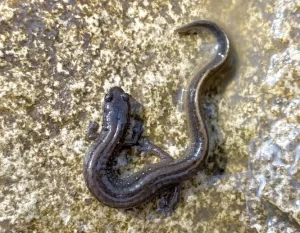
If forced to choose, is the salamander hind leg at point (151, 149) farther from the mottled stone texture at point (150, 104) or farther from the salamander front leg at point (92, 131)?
the salamander front leg at point (92, 131)

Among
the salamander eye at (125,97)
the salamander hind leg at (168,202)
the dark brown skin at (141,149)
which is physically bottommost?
the salamander hind leg at (168,202)

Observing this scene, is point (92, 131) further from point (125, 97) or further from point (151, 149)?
point (151, 149)

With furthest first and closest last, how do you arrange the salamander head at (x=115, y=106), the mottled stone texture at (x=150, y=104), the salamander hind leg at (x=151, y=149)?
the salamander hind leg at (x=151, y=149)
the salamander head at (x=115, y=106)
the mottled stone texture at (x=150, y=104)

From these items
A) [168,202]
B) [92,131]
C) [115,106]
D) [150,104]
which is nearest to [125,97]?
[115,106]

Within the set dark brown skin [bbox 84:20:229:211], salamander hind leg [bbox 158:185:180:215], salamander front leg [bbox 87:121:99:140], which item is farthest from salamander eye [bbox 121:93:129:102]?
salamander hind leg [bbox 158:185:180:215]

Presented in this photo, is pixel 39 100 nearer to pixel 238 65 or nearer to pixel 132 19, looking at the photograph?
pixel 132 19

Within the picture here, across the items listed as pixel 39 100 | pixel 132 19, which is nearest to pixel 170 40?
pixel 132 19

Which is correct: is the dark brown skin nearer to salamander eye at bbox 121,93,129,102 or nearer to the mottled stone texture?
salamander eye at bbox 121,93,129,102

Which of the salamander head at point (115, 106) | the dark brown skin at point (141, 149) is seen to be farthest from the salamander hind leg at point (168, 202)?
the salamander head at point (115, 106)
